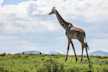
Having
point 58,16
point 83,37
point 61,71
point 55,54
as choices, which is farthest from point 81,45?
point 61,71

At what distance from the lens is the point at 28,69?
24547mm

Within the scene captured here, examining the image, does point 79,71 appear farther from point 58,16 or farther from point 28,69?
point 58,16

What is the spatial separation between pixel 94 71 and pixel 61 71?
2576 millimetres

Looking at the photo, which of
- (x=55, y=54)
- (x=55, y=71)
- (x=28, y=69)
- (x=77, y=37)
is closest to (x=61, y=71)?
(x=55, y=71)

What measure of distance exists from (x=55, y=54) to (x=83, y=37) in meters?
7.40

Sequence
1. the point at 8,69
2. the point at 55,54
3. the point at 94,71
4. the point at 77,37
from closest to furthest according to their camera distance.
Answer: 1. the point at 8,69
2. the point at 94,71
3. the point at 77,37
4. the point at 55,54

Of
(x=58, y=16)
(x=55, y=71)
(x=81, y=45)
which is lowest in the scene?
(x=55, y=71)

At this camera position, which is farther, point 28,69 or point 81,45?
point 81,45

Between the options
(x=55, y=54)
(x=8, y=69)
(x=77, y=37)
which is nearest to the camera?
(x=8, y=69)

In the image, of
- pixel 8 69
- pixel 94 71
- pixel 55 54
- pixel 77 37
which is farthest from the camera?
pixel 55 54

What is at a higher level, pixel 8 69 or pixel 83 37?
pixel 83 37

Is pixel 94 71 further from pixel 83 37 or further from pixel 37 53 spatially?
pixel 37 53

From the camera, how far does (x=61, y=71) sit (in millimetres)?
24422

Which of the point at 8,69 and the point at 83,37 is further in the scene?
the point at 83,37
